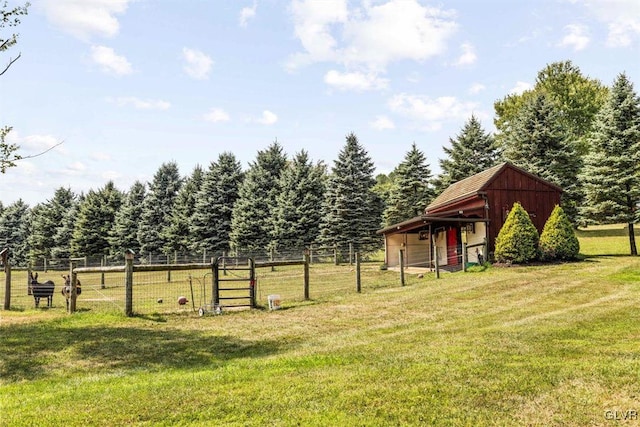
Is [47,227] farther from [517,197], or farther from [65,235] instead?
[517,197]

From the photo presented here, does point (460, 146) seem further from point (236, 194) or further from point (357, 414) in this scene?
point (357, 414)

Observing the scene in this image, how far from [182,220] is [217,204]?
15.6 ft

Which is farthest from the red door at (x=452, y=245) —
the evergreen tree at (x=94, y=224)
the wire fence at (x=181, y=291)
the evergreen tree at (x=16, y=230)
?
the evergreen tree at (x=16, y=230)

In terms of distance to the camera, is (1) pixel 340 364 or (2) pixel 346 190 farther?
(2) pixel 346 190

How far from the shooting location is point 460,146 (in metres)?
40.5

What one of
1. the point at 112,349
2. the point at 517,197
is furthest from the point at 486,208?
the point at 112,349

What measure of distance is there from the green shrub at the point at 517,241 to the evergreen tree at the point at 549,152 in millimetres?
14368

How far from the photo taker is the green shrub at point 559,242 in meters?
22.9

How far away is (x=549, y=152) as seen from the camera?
35562mm

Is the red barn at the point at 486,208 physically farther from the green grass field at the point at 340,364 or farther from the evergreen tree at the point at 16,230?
the evergreen tree at the point at 16,230

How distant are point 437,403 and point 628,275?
15721mm

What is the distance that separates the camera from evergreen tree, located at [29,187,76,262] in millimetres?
56438

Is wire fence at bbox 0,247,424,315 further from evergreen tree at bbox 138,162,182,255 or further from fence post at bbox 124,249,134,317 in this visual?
evergreen tree at bbox 138,162,182,255

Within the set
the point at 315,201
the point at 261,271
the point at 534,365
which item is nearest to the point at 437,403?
the point at 534,365
